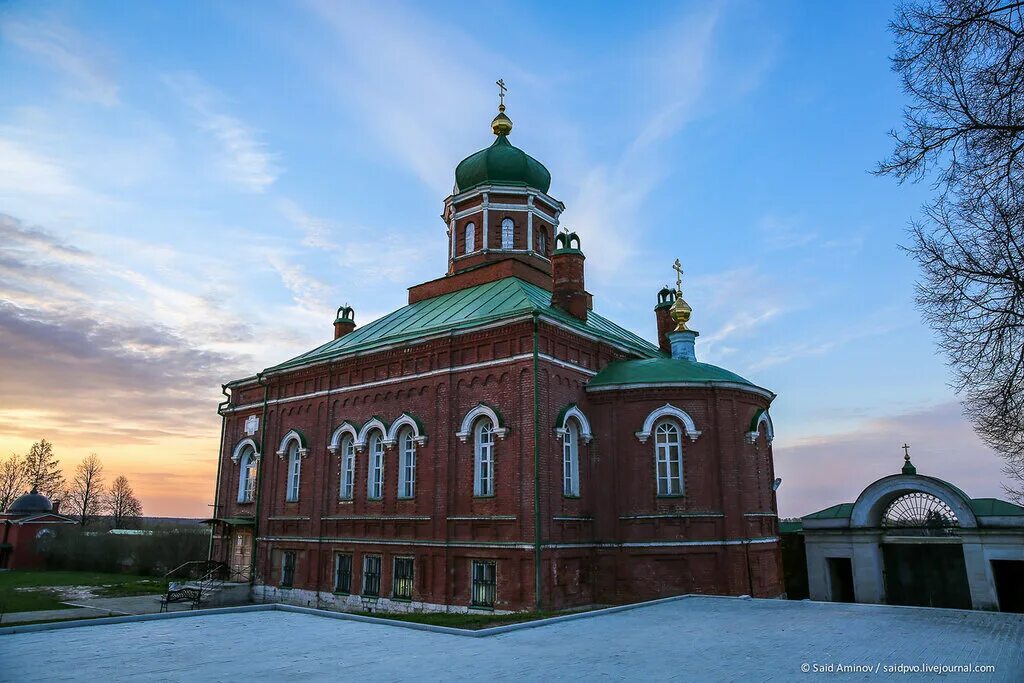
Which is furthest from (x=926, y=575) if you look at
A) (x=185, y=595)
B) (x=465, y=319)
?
(x=185, y=595)

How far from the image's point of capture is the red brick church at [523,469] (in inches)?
672

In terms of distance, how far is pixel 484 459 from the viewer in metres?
17.9

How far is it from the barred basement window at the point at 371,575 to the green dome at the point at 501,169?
43.6 ft

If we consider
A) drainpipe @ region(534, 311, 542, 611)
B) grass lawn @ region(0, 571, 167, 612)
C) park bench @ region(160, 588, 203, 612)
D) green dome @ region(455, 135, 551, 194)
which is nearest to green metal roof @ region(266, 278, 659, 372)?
drainpipe @ region(534, 311, 542, 611)

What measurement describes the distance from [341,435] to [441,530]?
5.27 meters

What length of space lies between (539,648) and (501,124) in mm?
20985

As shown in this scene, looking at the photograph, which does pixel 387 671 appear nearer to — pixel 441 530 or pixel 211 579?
pixel 441 530

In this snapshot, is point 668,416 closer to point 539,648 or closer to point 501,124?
point 539,648

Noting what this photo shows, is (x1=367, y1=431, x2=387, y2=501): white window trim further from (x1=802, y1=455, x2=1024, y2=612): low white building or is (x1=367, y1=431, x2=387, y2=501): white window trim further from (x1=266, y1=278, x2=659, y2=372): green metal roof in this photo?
(x1=802, y1=455, x2=1024, y2=612): low white building

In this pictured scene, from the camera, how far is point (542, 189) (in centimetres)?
2616

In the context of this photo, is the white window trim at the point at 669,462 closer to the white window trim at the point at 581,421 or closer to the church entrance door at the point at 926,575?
the white window trim at the point at 581,421

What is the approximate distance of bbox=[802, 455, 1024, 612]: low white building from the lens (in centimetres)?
2034

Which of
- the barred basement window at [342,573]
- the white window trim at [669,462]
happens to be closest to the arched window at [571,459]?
the white window trim at [669,462]

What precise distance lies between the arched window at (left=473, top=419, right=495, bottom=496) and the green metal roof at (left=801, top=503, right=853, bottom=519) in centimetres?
1216
